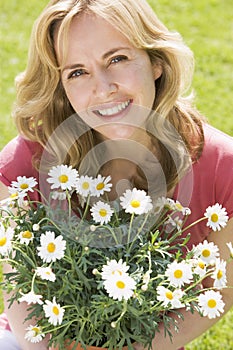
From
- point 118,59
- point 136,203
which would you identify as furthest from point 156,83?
point 136,203

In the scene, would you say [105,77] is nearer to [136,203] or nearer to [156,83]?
[156,83]

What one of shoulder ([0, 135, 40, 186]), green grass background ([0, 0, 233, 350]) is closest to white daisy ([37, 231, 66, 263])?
shoulder ([0, 135, 40, 186])

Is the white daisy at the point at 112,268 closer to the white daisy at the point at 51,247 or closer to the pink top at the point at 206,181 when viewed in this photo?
the white daisy at the point at 51,247

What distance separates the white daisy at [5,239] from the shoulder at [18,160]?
0.47 meters

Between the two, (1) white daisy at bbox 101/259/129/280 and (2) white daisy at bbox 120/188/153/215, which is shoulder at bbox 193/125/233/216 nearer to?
(2) white daisy at bbox 120/188/153/215

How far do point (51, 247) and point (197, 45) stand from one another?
3074 millimetres

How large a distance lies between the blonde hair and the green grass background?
1.56m

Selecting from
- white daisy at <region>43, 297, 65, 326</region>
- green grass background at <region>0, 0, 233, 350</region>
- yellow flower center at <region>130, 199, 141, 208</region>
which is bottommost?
white daisy at <region>43, 297, 65, 326</region>

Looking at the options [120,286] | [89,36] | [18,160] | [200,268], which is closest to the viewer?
[120,286]

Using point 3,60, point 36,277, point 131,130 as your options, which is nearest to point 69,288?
point 36,277

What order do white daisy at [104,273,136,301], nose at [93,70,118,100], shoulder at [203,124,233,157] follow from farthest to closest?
1. shoulder at [203,124,233,157]
2. nose at [93,70,118,100]
3. white daisy at [104,273,136,301]

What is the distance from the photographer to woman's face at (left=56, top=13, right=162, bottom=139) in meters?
1.81

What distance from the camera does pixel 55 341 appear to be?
1641 millimetres

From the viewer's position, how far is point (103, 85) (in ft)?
5.94
